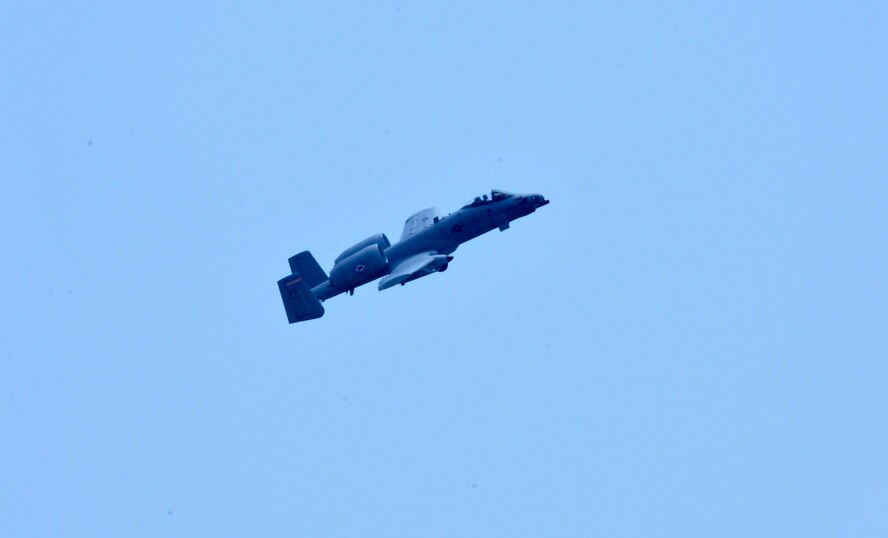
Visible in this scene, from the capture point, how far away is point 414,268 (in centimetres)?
8481

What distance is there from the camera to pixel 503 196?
8888 centimetres

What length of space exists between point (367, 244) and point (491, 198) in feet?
31.2

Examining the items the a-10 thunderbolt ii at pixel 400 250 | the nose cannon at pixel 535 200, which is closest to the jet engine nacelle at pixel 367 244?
the a-10 thunderbolt ii at pixel 400 250

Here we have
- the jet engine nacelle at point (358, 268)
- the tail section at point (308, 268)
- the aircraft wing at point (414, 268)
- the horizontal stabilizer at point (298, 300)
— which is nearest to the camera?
the aircraft wing at point (414, 268)

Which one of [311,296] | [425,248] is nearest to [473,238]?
[425,248]

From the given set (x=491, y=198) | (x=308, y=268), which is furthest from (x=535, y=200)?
(x=308, y=268)

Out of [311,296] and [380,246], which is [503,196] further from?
[311,296]

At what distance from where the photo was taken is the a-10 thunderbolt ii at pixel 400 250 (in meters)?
87.5

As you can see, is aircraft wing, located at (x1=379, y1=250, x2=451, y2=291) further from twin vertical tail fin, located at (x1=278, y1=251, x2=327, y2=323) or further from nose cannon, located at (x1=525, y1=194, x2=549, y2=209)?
nose cannon, located at (x1=525, y1=194, x2=549, y2=209)

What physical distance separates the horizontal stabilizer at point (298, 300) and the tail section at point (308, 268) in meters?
3.40

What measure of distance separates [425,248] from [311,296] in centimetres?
891

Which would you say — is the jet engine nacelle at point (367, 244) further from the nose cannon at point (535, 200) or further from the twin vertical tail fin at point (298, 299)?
the nose cannon at point (535, 200)

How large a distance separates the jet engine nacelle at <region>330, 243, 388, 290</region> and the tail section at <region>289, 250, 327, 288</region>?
2.25 meters

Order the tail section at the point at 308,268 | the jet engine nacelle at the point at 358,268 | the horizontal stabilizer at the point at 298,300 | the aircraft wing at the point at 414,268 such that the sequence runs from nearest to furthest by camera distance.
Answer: the aircraft wing at the point at 414,268 → the horizontal stabilizer at the point at 298,300 → the jet engine nacelle at the point at 358,268 → the tail section at the point at 308,268
